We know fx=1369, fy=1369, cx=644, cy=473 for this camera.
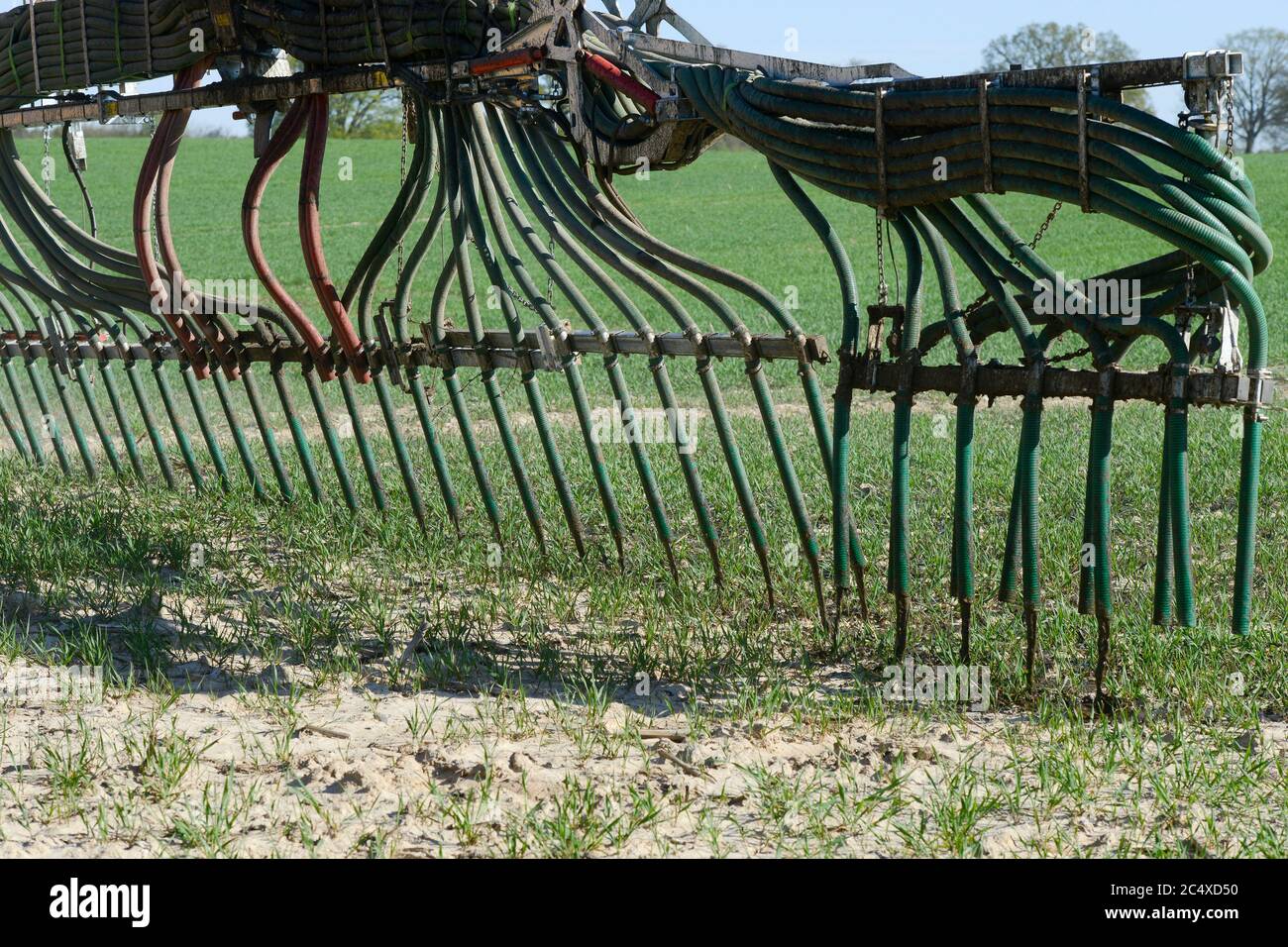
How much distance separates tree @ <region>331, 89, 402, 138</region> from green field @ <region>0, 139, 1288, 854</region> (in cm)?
4335

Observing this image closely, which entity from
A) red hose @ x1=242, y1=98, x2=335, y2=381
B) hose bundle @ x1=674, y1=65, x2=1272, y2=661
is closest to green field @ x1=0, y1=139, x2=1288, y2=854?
hose bundle @ x1=674, y1=65, x2=1272, y2=661

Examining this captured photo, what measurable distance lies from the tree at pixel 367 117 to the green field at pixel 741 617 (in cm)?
4335

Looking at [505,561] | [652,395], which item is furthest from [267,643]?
[652,395]

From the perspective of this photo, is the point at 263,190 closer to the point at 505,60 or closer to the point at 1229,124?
the point at 505,60

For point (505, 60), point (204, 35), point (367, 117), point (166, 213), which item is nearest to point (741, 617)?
point (505, 60)

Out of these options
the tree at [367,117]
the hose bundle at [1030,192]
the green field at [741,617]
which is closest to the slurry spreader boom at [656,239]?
the hose bundle at [1030,192]

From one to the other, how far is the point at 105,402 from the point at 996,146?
10415 millimetres

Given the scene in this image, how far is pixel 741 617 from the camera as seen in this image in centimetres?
597

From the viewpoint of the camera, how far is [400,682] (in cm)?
526

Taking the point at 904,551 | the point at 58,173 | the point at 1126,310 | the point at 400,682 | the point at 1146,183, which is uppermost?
the point at 58,173

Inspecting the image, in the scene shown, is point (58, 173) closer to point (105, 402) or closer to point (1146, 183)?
point (105, 402)

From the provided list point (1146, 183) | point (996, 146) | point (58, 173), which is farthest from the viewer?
point (58, 173)

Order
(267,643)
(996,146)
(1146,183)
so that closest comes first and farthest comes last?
(1146,183) < (996,146) < (267,643)

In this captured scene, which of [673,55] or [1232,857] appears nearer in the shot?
[1232,857]
